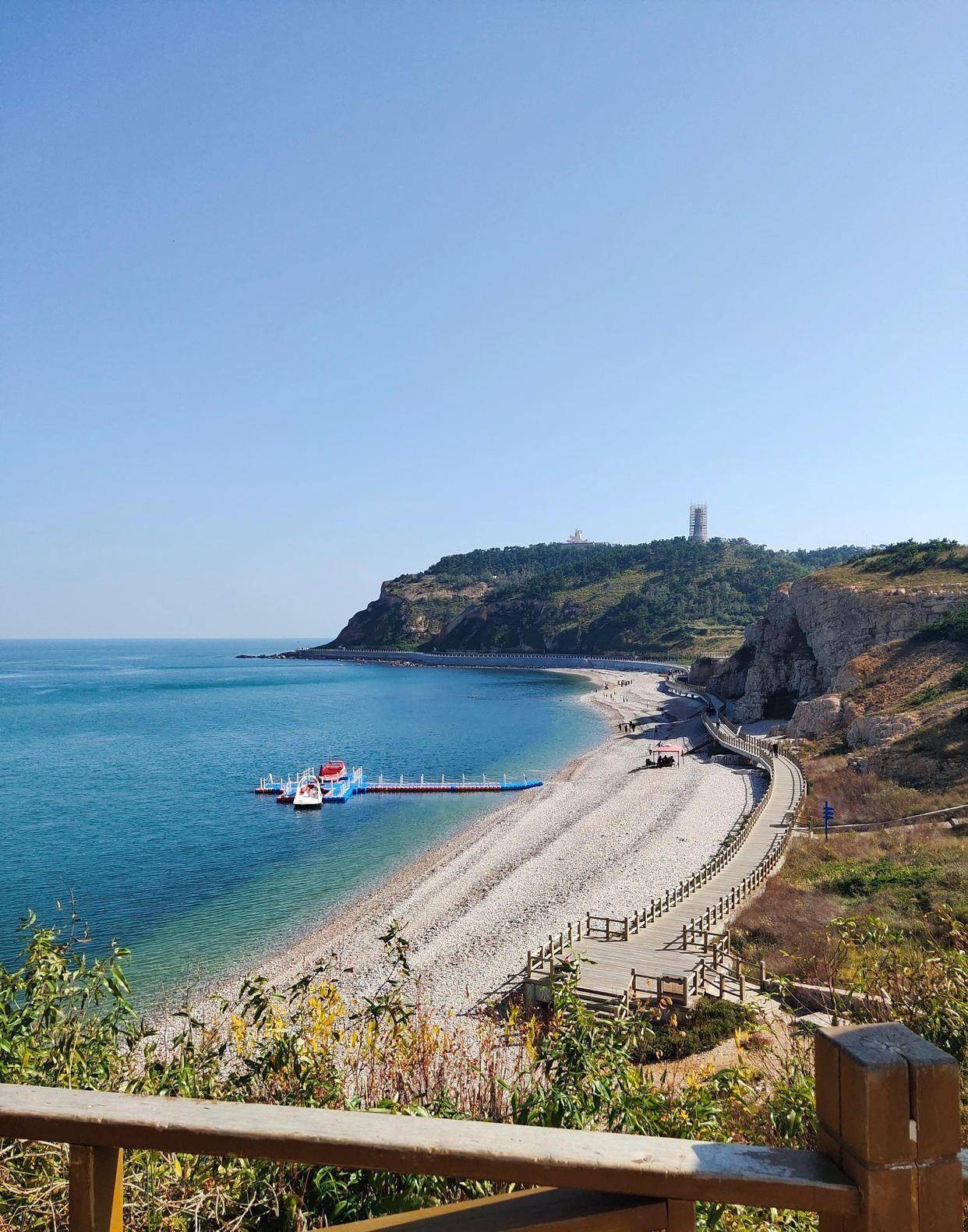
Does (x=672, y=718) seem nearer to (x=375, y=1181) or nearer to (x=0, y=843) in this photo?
(x=0, y=843)

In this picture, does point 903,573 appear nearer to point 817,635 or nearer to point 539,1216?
point 817,635

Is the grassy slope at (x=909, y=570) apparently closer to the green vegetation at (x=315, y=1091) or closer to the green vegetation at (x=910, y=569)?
the green vegetation at (x=910, y=569)

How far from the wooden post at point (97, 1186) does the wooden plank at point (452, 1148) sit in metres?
0.06

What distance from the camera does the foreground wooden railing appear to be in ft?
4.57

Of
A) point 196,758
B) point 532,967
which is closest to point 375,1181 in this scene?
point 532,967

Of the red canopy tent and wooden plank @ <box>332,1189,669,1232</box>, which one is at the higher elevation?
wooden plank @ <box>332,1189,669,1232</box>

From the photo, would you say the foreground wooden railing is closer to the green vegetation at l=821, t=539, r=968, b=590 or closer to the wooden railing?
the wooden railing

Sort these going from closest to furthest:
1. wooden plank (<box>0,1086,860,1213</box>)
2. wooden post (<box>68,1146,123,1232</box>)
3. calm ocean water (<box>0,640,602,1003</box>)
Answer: wooden plank (<box>0,1086,860,1213</box>), wooden post (<box>68,1146,123,1232</box>), calm ocean water (<box>0,640,602,1003</box>)

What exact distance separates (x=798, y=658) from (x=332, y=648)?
6057 inches

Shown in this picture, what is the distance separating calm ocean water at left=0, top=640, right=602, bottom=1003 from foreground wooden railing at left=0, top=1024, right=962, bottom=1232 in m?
18.8

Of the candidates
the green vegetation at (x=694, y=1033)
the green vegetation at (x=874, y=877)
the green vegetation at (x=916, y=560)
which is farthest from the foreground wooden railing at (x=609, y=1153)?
the green vegetation at (x=916, y=560)

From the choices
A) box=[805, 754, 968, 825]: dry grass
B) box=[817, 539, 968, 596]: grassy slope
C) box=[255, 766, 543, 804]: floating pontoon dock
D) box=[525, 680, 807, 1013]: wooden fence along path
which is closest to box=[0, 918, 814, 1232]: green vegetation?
box=[525, 680, 807, 1013]: wooden fence along path

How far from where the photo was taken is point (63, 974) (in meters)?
5.60

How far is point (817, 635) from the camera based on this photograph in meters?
51.4
